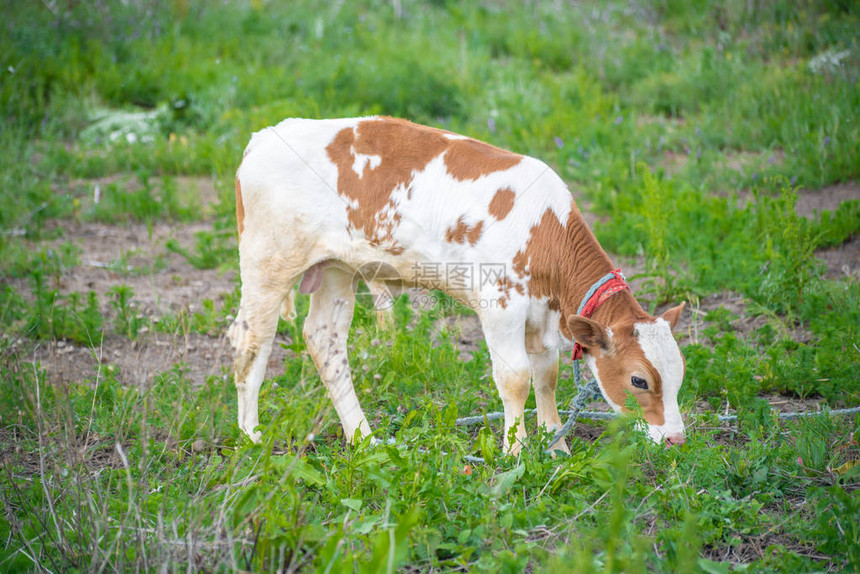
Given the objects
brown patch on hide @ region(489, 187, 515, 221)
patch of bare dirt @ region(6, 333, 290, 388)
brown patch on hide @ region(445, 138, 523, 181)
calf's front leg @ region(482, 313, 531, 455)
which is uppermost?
brown patch on hide @ region(445, 138, 523, 181)

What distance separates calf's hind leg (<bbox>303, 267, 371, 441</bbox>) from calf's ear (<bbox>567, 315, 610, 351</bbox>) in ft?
4.49

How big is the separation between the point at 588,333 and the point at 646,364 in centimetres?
29

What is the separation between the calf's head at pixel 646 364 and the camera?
3.54 metres

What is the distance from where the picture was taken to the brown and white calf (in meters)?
3.72

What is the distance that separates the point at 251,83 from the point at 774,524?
25.6 ft

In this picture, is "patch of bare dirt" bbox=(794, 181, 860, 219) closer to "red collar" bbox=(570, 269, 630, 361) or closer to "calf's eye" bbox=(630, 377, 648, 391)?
"red collar" bbox=(570, 269, 630, 361)

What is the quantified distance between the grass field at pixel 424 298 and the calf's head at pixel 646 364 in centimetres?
16

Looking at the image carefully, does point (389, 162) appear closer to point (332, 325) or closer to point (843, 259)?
point (332, 325)

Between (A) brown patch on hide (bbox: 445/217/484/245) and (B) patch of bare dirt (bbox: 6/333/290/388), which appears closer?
(A) brown patch on hide (bbox: 445/217/484/245)

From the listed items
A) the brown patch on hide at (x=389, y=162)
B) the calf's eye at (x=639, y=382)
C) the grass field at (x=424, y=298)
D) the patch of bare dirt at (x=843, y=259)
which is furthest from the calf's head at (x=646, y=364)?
the patch of bare dirt at (x=843, y=259)

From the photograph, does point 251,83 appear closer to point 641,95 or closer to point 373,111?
point 373,111

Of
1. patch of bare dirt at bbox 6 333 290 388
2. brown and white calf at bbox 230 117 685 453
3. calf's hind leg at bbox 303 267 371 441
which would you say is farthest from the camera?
patch of bare dirt at bbox 6 333 290 388

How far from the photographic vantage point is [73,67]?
9.45 m

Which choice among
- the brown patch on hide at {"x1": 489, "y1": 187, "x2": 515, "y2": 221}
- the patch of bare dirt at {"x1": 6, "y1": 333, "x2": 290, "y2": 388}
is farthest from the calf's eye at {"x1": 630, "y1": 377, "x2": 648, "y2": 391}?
the patch of bare dirt at {"x1": 6, "y1": 333, "x2": 290, "y2": 388}
